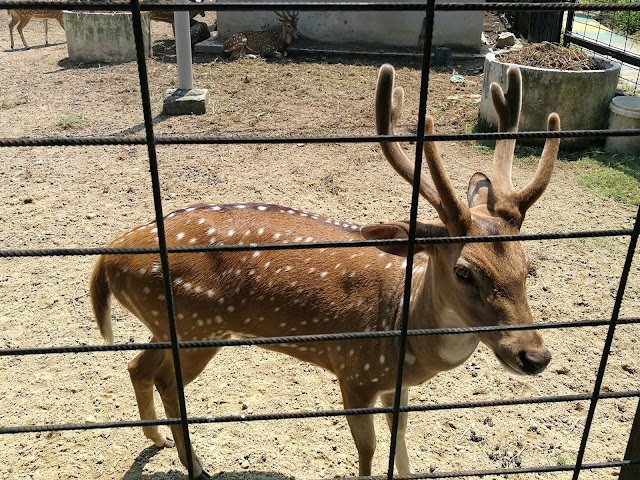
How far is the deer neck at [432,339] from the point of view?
8.27ft

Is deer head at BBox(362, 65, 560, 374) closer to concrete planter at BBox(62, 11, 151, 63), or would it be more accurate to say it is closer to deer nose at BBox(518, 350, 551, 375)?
deer nose at BBox(518, 350, 551, 375)

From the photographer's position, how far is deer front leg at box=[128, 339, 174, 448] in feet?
9.89

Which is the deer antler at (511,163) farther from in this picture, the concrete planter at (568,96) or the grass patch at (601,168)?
the concrete planter at (568,96)

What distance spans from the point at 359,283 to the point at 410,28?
1018 centimetres

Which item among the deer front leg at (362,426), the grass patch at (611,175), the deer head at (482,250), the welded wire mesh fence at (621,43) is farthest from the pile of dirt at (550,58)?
the deer front leg at (362,426)

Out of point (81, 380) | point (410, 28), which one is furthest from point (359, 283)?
point (410, 28)

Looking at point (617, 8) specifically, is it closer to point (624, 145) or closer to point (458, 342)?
point (458, 342)

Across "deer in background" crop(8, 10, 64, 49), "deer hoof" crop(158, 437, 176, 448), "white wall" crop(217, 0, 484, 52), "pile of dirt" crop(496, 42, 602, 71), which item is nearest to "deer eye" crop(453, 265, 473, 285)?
"deer hoof" crop(158, 437, 176, 448)

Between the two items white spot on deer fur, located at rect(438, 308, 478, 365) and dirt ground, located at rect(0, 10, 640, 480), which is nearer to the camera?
white spot on deer fur, located at rect(438, 308, 478, 365)

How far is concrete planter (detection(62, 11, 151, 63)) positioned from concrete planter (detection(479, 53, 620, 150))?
6.94 m

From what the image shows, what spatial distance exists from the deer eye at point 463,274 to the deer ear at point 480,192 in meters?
0.40

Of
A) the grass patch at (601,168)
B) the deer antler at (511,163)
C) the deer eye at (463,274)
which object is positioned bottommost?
the grass patch at (601,168)

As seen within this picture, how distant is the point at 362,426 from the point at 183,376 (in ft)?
3.06

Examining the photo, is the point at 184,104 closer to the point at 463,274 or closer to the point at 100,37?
the point at 100,37
